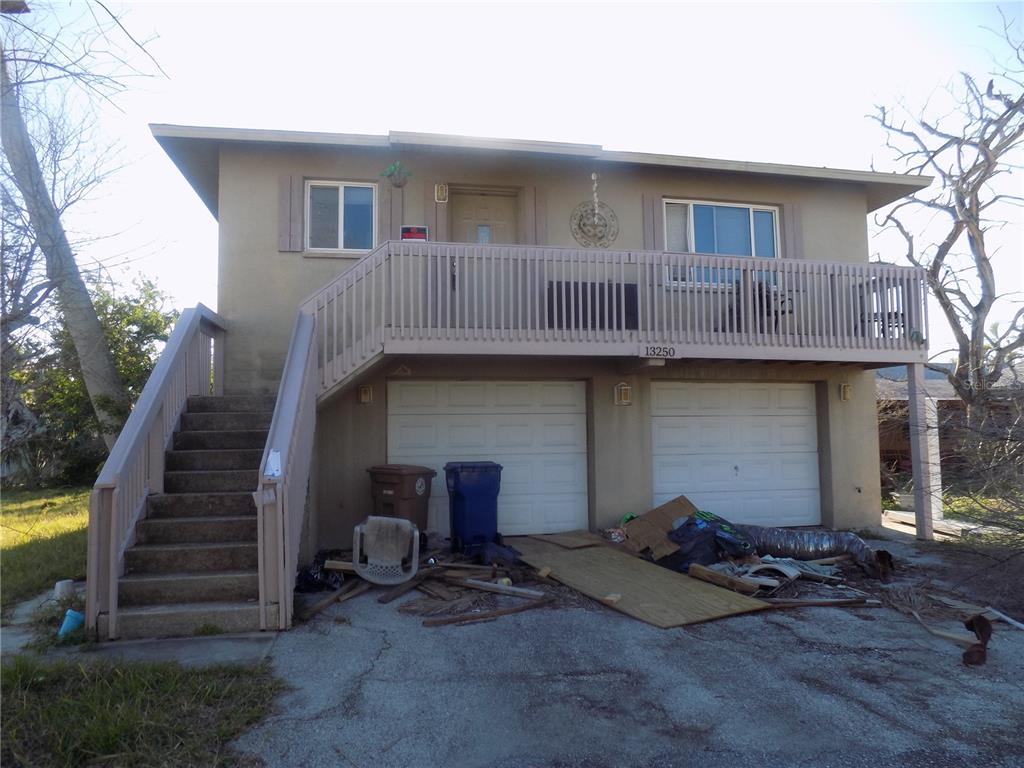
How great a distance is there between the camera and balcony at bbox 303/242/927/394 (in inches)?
295

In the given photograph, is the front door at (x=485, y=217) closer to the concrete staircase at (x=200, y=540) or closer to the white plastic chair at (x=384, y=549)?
the concrete staircase at (x=200, y=540)

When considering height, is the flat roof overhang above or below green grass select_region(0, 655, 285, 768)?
above

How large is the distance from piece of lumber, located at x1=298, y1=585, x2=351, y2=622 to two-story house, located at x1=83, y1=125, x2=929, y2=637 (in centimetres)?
89

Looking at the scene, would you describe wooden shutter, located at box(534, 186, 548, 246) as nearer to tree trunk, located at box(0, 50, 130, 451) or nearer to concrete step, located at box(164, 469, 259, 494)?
concrete step, located at box(164, 469, 259, 494)

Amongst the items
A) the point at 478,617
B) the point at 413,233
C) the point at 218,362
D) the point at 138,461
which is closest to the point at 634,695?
the point at 478,617

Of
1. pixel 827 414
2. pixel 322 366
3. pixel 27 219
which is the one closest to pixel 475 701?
pixel 322 366

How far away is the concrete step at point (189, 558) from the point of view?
5430mm

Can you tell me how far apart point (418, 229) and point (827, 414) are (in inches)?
253

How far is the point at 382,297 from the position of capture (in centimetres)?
747

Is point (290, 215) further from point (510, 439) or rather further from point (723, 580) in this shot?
point (723, 580)

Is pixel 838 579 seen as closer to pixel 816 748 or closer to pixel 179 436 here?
pixel 816 748

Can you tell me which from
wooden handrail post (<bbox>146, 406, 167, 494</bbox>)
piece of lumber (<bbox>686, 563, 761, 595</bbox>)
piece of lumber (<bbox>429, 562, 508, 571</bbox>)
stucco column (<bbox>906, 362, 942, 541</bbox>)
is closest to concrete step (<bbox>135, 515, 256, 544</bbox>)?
wooden handrail post (<bbox>146, 406, 167, 494</bbox>)

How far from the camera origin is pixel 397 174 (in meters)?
8.77

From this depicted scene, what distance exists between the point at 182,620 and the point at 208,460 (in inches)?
74.5
